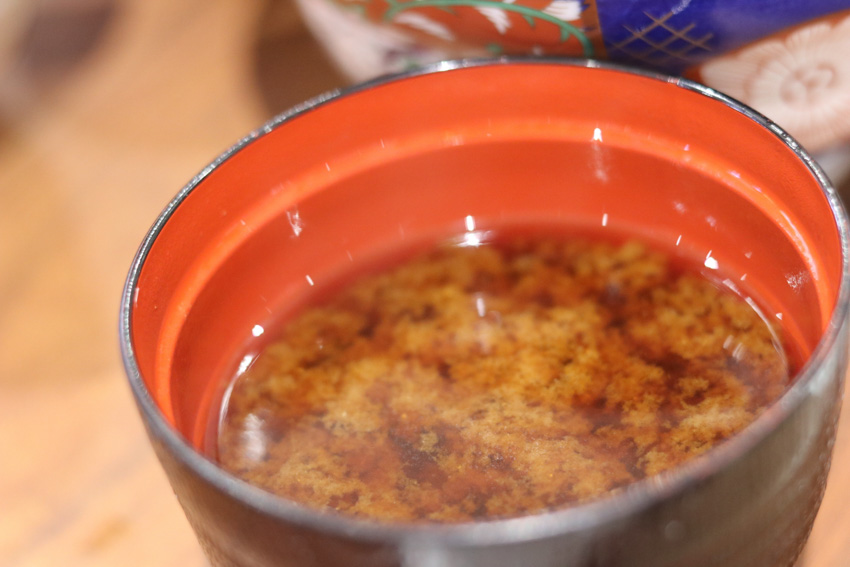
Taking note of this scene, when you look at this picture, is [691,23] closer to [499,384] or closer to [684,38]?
[684,38]

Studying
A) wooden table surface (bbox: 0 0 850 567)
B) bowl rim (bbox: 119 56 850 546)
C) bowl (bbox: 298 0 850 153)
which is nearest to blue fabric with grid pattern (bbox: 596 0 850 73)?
bowl (bbox: 298 0 850 153)

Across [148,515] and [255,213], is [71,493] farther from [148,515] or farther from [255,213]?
[255,213]

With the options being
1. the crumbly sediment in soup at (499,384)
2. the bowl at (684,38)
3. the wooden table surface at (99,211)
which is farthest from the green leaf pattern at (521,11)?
the wooden table surface at (99,211)

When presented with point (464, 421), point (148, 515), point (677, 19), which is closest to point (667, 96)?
point (677, 19)

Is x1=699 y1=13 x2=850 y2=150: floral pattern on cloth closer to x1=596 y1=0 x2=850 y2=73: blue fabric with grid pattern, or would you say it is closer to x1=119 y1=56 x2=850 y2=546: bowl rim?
x1=596 y1=0 x2=850 y2=73: blue fabric with grid pattern

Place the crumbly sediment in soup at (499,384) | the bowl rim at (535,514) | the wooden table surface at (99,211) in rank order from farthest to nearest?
the wooden table surface at (99,211)
the crumbly sediment in soup at (499,384)
the bowl rim at (535,514)

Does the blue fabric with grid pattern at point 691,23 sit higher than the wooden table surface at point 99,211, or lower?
higher

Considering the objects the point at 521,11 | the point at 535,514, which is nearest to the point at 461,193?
the point at 521,11

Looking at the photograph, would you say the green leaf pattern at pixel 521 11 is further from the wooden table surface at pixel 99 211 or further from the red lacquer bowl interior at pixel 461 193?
the wooden table surface at pixel 99 211
